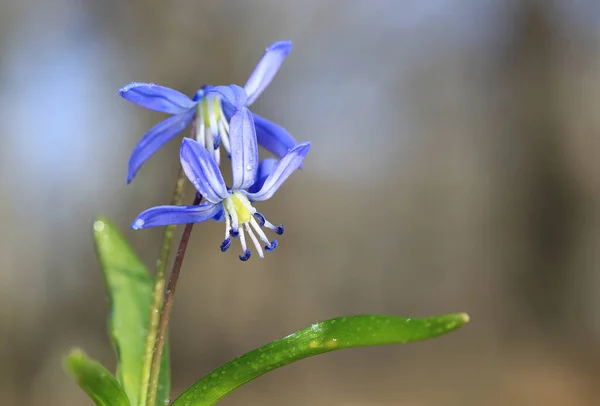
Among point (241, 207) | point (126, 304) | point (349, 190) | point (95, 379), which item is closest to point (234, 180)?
point (241, 207)

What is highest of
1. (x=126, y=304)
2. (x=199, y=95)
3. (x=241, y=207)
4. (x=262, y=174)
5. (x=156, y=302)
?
(x=199, y=95)

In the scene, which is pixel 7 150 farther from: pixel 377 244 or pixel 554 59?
pixel 554 59

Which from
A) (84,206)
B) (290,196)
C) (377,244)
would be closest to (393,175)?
(377,244)

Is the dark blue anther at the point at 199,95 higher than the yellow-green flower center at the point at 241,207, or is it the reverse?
the dark blue anther at the point at 199,95

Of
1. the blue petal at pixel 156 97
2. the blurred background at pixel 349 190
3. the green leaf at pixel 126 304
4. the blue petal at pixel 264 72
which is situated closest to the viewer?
the blue petal at pixel 156 97

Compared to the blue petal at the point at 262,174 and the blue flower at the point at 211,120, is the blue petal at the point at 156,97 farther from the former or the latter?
the blue petal at the point at 262,174

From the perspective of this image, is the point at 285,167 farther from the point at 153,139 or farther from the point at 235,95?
the point at 153,139

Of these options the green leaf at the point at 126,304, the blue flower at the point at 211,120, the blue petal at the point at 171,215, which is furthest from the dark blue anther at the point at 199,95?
the green leaf at the point at 126,304
